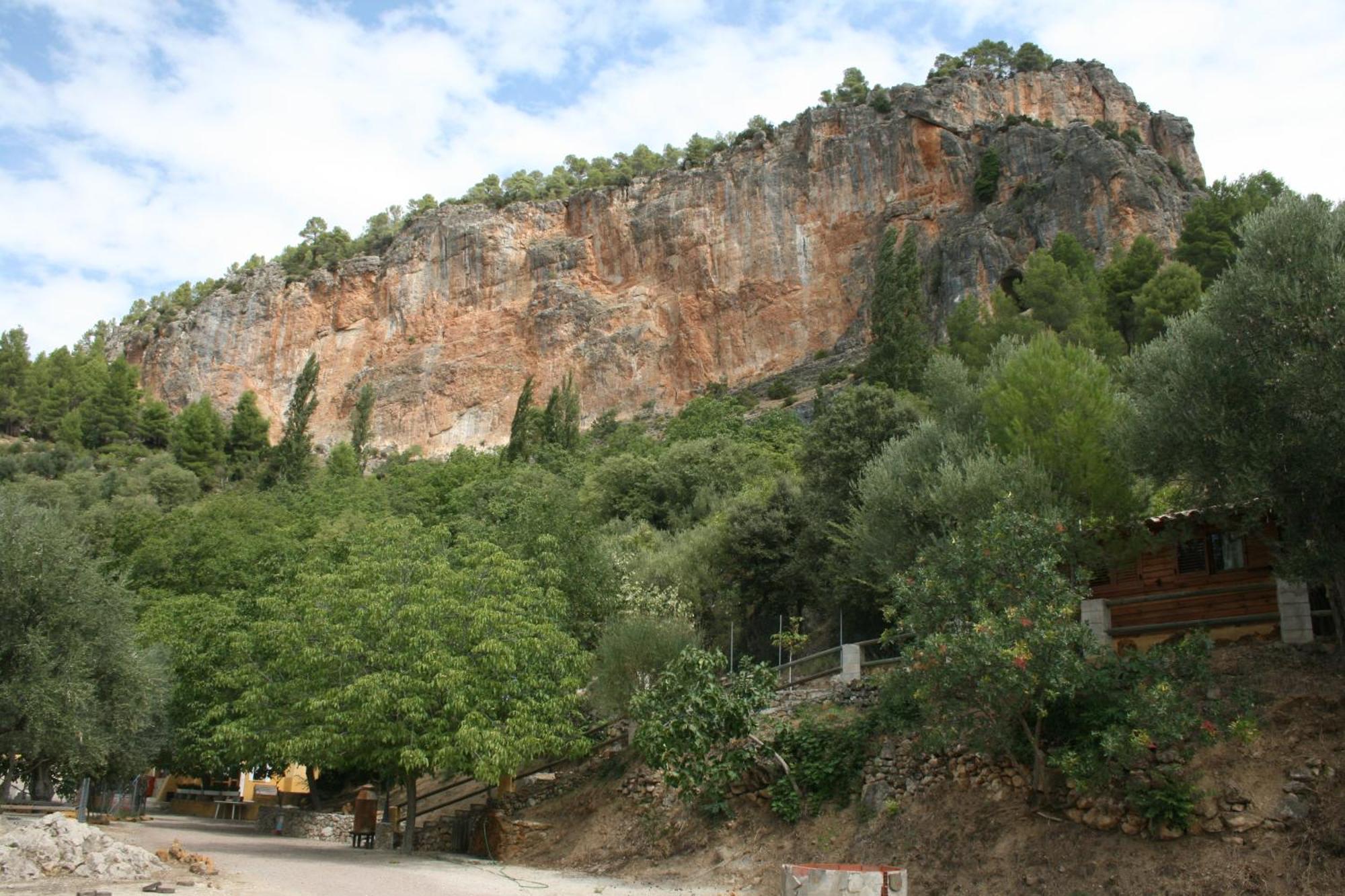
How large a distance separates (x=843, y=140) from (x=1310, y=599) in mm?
61993

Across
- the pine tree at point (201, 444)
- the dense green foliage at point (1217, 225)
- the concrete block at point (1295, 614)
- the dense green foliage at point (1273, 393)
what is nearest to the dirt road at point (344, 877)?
the concrete block at point (1295, 614)

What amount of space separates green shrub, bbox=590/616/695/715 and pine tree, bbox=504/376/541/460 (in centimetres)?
3665

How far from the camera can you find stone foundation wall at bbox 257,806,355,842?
875 inches

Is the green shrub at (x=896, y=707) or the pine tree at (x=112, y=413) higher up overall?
the pine tree at (x=112, y=413)

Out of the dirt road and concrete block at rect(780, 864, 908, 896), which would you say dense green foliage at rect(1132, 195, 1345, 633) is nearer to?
concrete block at rect(780, 864, 908, 896)

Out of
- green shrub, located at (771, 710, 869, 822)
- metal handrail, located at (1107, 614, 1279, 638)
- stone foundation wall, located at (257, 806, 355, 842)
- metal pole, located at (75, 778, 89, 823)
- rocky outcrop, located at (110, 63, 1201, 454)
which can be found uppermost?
rocky outcrop, located at (110, 63, 1201, 454)

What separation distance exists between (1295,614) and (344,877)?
13.4m

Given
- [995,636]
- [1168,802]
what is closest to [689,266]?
[995,636]

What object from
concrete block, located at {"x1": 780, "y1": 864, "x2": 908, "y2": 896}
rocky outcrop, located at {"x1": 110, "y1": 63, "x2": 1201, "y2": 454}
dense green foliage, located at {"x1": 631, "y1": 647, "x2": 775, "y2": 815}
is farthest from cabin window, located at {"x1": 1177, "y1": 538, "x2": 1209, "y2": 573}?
rocky outcrop, located at {"x1": 110, "y1": 63, "x2": 1201, "y2": 454}

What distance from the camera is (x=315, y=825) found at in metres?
22.5

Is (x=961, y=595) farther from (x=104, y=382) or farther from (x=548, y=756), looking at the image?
(x=104, y=382)

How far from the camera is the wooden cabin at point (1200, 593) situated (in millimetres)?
13906

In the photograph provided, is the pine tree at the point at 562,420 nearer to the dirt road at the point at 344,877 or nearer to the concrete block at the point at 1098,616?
the dirt road at the point at 344,877

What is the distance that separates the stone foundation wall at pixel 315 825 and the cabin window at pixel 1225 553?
678 inches
